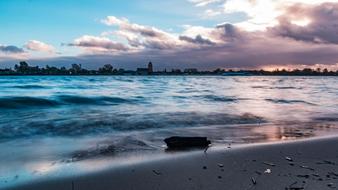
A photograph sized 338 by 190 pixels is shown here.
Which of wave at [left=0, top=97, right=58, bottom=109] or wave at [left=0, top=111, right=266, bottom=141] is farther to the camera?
wave at [left=0, top=97, right=58, bottom=109]

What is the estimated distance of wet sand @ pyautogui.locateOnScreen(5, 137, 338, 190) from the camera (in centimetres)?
464

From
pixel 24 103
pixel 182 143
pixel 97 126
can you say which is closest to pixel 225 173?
pixel 182 143

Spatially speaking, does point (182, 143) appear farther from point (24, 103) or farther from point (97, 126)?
point (24, 103)

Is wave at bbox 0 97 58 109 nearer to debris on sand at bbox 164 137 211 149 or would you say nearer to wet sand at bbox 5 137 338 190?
debris on sand at bbox 164 137 211 149

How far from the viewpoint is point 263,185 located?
4543 millimetres

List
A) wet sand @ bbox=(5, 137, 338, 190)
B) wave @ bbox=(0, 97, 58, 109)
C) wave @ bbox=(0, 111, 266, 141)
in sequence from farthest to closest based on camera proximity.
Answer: wave @ bbox=(0, 97, 58, 109), wave @ bbox=(0, 111, 266, 141), wet sand @ bbox=(5, 137, 338, 190)

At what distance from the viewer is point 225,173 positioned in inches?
205

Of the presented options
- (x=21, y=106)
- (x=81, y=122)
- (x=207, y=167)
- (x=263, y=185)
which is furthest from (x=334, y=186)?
(x=21, y=106)

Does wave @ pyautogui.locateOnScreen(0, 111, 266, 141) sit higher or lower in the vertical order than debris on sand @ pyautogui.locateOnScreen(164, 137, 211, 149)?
lower

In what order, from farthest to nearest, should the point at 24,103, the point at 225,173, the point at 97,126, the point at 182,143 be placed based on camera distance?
the point at 24,103
the point at 97,126
the point at 182,143
the point at 225,173

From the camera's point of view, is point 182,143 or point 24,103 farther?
point 24,103

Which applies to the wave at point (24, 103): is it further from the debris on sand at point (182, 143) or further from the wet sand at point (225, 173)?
the wet sand at point (225, 173)

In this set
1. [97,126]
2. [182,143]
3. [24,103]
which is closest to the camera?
[182,143]

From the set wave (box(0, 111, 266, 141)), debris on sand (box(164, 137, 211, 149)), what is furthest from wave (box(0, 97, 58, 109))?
debris on sand (box(164, 137, 211, 149))
